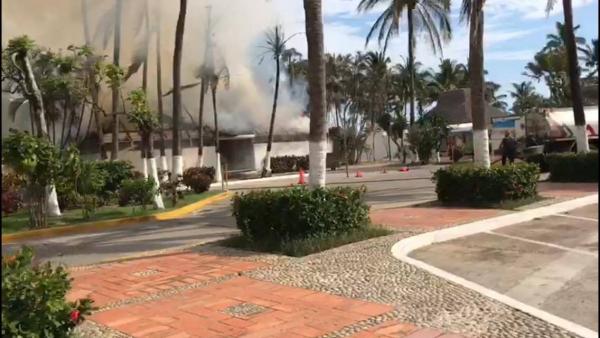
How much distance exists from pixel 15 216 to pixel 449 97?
3843cm

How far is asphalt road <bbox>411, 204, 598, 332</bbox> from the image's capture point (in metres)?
5.95

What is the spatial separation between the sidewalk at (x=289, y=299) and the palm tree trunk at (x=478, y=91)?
6.21 meters

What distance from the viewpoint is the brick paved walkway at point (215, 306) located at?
5328mm

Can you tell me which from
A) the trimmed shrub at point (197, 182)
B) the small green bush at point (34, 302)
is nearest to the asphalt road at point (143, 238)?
the small green bush at point (34, 302)

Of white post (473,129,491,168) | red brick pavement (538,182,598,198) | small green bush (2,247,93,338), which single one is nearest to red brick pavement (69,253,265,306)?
small green bush (2,247,93,338)

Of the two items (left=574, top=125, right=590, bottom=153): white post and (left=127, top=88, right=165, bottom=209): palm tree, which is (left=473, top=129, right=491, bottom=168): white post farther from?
(left=127, top=88, right=165, bottom=209): palm tree

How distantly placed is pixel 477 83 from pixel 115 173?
1189 centimetres

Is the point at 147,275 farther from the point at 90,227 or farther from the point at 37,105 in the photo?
the point at 37,105

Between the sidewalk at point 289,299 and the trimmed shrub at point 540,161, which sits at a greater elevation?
the trimmed shrub at point 540,161

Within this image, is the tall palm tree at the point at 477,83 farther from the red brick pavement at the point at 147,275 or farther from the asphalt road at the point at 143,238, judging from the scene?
the red brick pavement at the point at 147,275

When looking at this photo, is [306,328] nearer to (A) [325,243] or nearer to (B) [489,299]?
(B) [489,299]

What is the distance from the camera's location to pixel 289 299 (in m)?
6.27

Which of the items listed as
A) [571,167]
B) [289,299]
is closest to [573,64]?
[571,167]

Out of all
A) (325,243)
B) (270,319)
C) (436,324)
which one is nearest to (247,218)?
(325,243)
